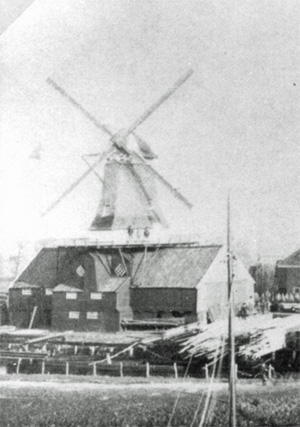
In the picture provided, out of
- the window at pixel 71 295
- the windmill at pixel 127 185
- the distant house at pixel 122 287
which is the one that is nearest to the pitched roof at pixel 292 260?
the distant house at pixel 122 287

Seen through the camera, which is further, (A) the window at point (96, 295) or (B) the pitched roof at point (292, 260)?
(A) the window at point (96, 295)

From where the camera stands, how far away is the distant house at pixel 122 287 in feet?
27.2

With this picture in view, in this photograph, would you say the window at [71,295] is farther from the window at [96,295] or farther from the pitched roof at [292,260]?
the pitched roof at [292,260]

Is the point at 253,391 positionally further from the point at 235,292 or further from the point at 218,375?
the point at 235,292

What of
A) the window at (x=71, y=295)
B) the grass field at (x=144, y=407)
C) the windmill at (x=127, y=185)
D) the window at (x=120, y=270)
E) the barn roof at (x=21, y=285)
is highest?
the windmill at (x=127, y=185)

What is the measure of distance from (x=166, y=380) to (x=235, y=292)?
160 centimetres

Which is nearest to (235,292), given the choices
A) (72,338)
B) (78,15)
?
(72,338)

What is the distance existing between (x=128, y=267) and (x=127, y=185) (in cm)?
149

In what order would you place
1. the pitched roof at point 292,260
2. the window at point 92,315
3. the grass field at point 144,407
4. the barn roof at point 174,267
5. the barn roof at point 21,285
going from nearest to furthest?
the grass field at point 144,407 < the pitched roof at point 292,260 < the barn roof at point 174,267 < the window at point 92,315 < the barn roof at point 21,285

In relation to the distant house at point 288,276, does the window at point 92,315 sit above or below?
below

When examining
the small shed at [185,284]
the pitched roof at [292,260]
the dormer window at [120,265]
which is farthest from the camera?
the dormer window at [120,265]

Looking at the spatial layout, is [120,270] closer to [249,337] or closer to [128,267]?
[128,267]

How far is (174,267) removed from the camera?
9164 millimetres

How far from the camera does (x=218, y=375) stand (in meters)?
7.39
